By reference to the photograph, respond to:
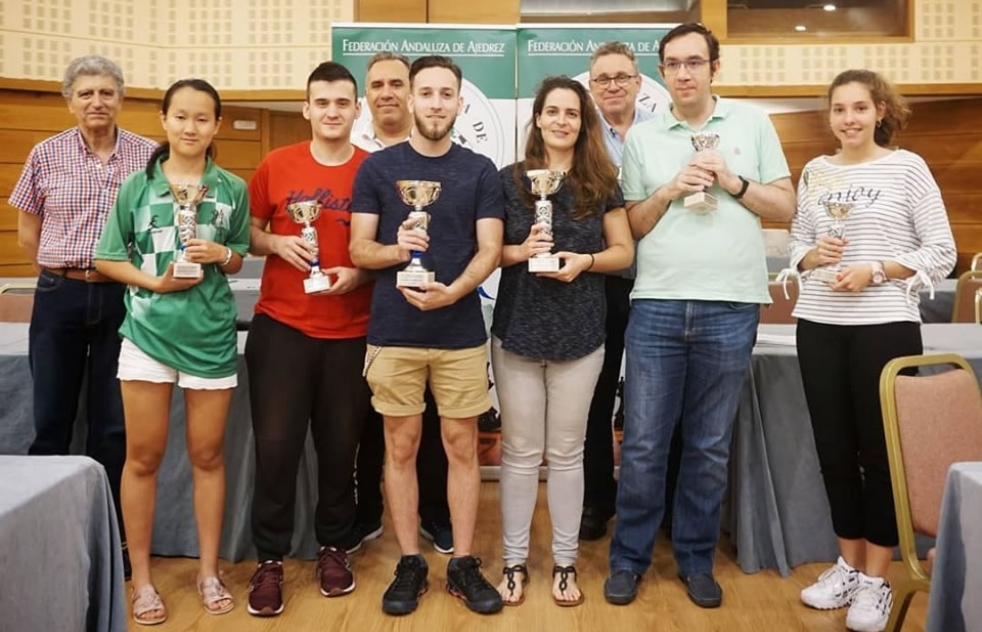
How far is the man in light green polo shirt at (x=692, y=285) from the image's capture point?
2.39 meters

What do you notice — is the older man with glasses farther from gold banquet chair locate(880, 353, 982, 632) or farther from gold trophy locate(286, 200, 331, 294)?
gold banquet chair locate(880, 353, 982, 632)

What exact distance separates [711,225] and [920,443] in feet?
2.69

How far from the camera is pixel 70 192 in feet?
8.70

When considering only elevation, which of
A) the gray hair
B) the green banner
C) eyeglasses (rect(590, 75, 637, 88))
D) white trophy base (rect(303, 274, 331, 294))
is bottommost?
white trophy base (rect(303, 274, 331, 294))

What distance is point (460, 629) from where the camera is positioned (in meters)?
2.39

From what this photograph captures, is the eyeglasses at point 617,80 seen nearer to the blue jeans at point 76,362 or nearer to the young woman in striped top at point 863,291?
the young woman in striped top at point 863,291

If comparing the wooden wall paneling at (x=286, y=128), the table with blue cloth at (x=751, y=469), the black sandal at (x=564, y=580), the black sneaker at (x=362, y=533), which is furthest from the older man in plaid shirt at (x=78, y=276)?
the wooden wall paneling at (x=286, y=128)

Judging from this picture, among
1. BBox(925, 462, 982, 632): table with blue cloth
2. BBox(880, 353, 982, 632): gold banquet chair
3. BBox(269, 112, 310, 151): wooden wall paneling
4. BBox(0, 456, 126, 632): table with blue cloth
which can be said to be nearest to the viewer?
BBox(0, 456, 126, 632): table with blue cloth

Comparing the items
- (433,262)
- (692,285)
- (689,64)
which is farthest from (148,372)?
(689,64)

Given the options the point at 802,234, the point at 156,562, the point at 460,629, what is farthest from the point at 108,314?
the point at 802,234

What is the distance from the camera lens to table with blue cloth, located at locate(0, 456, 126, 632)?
1.31m

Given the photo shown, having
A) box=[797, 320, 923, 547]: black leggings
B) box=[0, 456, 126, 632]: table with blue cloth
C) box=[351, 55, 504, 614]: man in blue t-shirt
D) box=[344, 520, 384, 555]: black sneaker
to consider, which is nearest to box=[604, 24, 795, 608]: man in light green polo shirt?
box=[797, 320, 923, 547]: black leggings

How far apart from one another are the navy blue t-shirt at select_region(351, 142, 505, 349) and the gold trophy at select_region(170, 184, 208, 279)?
0.41 metres

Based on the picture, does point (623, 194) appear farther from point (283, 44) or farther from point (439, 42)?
point (283, 44)
